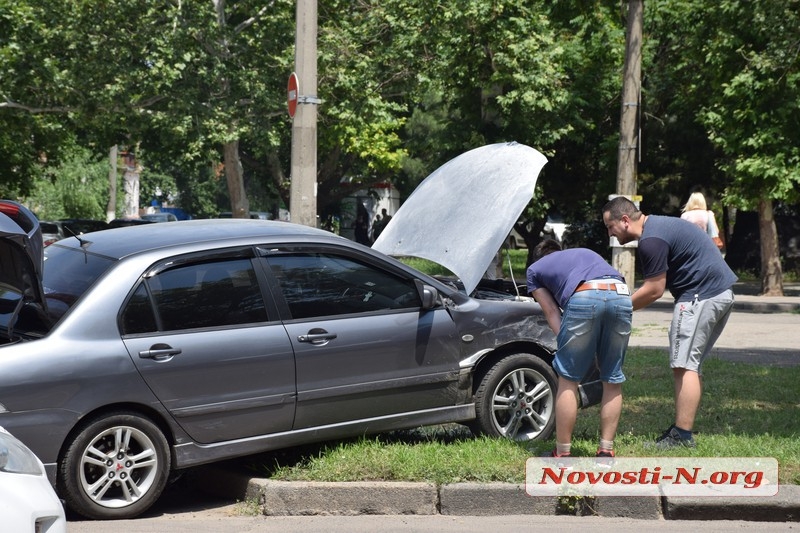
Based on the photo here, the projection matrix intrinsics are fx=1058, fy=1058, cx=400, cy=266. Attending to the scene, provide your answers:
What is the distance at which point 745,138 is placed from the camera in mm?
21391

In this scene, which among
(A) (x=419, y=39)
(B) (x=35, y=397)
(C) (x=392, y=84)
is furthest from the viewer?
(C) (x=392, y=84)

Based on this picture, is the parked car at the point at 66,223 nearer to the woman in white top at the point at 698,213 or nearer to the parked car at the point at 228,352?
the woman in white top at the point at 698,213

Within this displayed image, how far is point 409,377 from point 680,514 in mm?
1859

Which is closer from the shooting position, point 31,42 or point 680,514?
point 680,514

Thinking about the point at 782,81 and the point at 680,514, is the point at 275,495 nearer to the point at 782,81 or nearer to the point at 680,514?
the point at 680,514

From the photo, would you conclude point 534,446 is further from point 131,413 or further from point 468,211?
point 131,413

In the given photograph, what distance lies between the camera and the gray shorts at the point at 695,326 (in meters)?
6.74

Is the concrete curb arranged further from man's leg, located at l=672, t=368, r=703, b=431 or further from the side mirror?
the side mirror

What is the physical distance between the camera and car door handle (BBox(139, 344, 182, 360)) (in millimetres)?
5863

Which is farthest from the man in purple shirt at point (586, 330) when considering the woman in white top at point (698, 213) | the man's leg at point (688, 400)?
the woman in white top at point (698, 213)

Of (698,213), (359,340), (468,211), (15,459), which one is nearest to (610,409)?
(359,340)

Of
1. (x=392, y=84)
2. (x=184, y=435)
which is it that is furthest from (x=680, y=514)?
(x=392, y=84)

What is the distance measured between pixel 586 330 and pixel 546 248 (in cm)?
80

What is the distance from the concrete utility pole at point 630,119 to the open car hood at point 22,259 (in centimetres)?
1317
